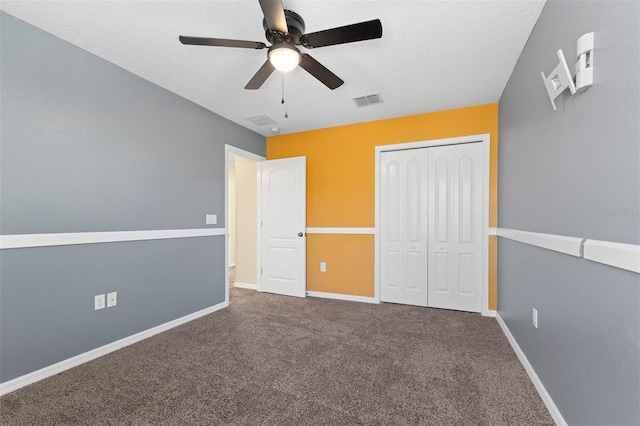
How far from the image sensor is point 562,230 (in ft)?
5.01

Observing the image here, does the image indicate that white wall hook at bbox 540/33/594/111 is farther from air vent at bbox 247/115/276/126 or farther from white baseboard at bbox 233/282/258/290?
white baseboard at bbox 233/282/258/290

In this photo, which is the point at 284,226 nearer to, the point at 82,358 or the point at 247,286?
the point at 247,286

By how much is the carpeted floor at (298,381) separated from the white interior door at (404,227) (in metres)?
0.75

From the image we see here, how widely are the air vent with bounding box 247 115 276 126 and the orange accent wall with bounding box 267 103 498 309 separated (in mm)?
583

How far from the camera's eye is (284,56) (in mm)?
1812

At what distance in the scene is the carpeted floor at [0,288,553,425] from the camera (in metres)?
1.63

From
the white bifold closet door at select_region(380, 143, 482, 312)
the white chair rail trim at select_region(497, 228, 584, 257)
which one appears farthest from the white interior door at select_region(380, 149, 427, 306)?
the white chair rail trim at select_region(497, 228, 584, 257)

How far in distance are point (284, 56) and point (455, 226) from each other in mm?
2778

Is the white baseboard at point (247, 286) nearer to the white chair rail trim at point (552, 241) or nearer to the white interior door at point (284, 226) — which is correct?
the white interior door at point (284, 226)

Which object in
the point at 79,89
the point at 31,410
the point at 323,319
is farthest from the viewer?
the point at 323,319

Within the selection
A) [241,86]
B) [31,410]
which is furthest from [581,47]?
[31,410]

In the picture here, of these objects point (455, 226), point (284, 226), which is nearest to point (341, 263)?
point (284, 226)

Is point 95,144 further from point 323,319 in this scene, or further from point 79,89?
point 323,319

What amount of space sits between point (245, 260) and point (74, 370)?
2.70 meters
